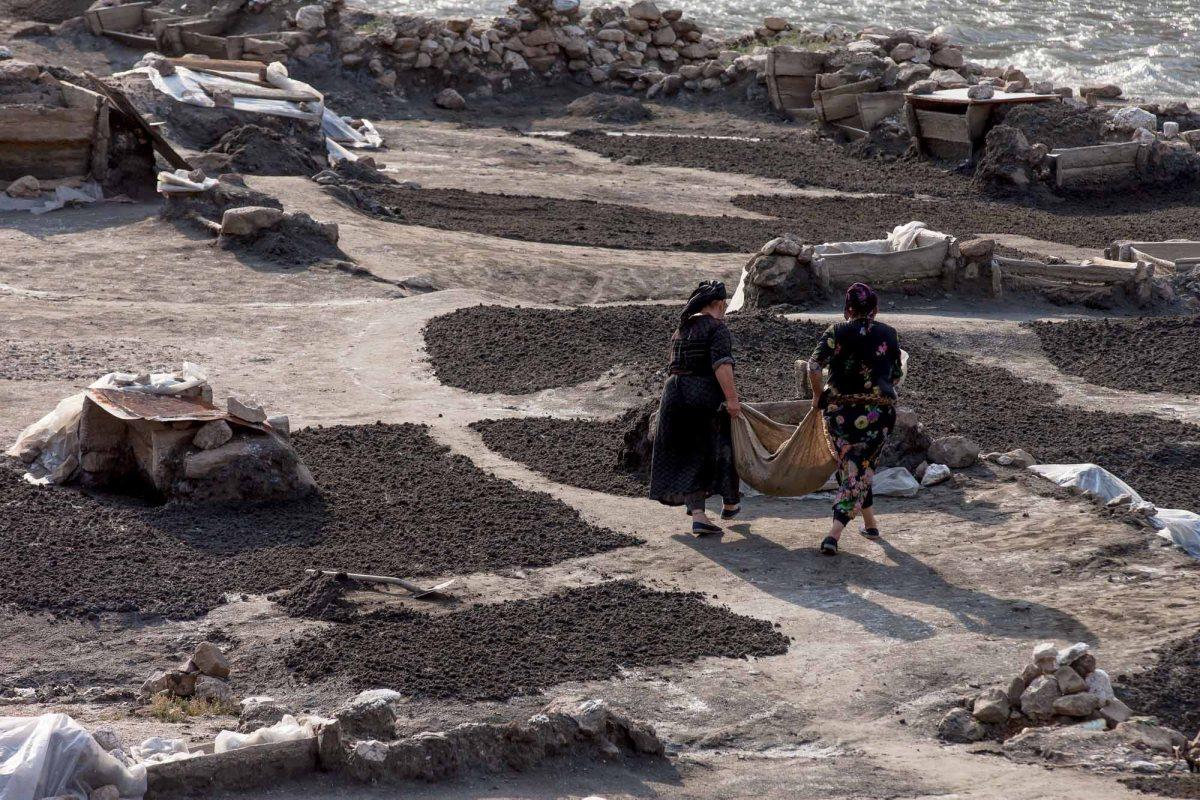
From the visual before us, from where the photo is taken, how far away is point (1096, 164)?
2273cm

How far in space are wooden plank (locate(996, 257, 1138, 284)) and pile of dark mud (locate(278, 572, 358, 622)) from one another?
10.6 meters

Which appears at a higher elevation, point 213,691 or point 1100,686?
point 1100,686

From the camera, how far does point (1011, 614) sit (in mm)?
7863

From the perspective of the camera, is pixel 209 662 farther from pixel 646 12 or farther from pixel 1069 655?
pixel 646 12

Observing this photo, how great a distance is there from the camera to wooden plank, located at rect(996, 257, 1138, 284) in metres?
16.3

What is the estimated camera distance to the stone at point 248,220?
53.9ft

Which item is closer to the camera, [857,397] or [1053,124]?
[857,397]

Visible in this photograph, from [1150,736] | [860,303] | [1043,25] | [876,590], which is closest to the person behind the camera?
[1150,736]

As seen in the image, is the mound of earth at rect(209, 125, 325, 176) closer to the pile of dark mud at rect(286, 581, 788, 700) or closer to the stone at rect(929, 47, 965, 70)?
the stone at rect(929, 47, 965, 70)

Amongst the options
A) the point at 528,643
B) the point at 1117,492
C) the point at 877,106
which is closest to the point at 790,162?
the point at 877,106

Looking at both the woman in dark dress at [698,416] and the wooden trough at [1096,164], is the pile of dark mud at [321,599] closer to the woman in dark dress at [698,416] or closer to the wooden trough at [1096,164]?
the woman in dark dress at [698,416]

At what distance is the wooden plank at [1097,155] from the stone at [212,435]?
1642 centimetres

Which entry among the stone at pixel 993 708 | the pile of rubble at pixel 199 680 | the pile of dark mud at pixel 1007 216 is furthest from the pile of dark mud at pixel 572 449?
the pile of dark mud at pixel 1007 216

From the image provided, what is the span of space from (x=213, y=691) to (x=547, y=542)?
9.12 ft
